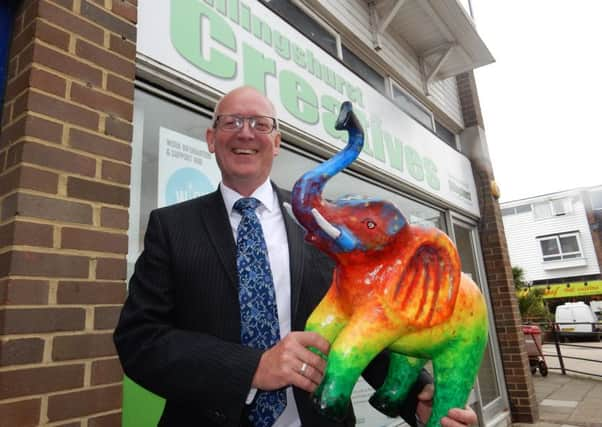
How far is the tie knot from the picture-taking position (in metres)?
1.27

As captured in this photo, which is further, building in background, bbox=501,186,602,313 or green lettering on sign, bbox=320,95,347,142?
building in background, bbox=501,186,602,313

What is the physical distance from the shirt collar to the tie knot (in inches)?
1.5

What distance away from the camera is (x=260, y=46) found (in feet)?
9.39

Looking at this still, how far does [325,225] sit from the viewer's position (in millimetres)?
667

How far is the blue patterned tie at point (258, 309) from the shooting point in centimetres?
110

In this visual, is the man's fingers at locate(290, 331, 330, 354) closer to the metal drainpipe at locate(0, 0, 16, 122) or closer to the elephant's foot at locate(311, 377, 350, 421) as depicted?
the elephant's foot at locate(311, 377, 350, 421)

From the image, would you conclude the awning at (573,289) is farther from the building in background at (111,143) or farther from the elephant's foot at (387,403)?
the elephant's foot at (387,403)

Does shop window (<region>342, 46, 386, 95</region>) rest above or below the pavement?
above

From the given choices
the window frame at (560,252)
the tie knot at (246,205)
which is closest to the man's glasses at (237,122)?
the tie knot at (246,205)

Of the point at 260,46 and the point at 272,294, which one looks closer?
the point at 272,294

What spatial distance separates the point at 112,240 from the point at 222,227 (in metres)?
0.65

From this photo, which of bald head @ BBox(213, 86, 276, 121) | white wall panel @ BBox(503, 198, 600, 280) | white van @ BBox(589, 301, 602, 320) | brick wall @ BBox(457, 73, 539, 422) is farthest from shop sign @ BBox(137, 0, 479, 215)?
white wall panel @ BBox(503, 198, 600, 280)

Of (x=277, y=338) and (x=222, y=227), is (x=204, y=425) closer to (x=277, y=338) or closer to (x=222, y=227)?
(x=277, y=338)

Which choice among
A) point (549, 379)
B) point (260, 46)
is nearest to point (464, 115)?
point (260, 46)
